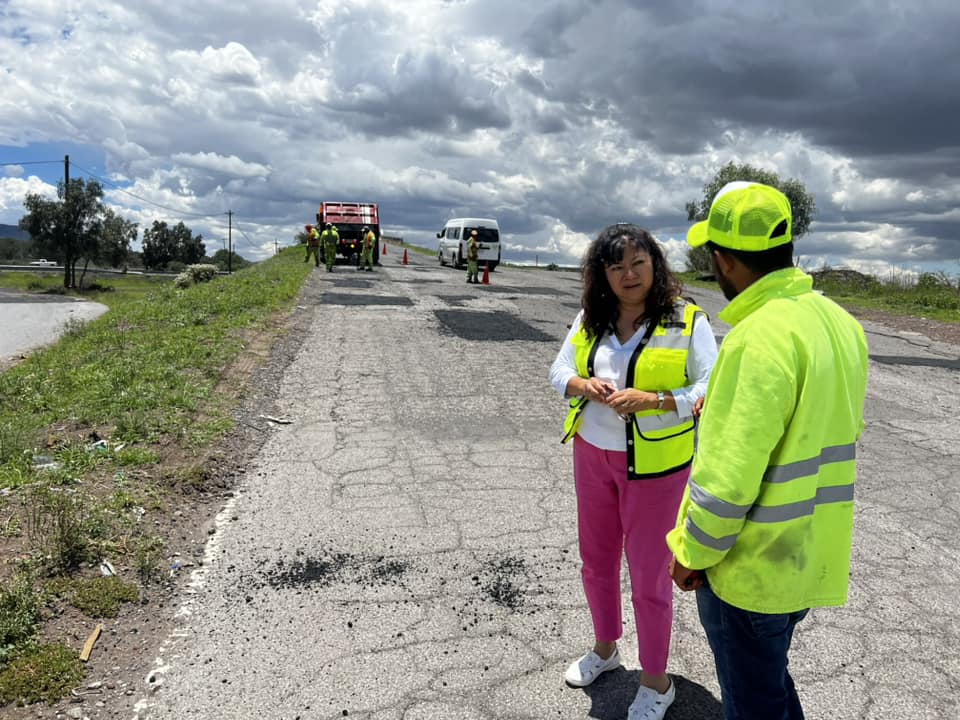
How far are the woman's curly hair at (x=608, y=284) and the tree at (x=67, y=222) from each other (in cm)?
6790

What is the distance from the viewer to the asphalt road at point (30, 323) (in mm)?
18622

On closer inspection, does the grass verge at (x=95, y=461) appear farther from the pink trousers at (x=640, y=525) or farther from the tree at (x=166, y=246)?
the tree at (x=166, y=246)

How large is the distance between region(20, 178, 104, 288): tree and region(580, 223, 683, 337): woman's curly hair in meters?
67.9

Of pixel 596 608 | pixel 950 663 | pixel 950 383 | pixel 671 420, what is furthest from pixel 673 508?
pixel 950 383

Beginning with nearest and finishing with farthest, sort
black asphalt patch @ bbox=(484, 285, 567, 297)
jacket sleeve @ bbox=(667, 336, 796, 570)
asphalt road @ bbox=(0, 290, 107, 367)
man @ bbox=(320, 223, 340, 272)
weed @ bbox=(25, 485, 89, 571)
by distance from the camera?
1. jacket sleeve @ bbox=(667, 336, 796, 570)
2. weed @ bbox=(25, 485, 89, 571)
3. asphalt road @ bbox=(0, 290, 107, 367)
4. black asphalt patch @ bbox=(484, 285, 567, 297)
5. man @ bbox=(320, 223, 340, 272)

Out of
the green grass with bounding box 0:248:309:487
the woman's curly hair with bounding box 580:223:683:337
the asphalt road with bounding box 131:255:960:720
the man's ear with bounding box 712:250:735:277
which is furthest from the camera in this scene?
the green grass with bounding box 0:248:309:487

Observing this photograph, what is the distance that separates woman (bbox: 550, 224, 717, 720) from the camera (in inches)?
111

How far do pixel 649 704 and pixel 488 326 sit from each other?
10031 mm

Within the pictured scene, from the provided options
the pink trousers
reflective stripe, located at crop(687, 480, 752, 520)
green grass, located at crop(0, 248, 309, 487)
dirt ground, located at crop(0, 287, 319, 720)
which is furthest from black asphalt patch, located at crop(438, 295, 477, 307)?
reflective stripe, located at crop(687, 480, 752, 520)

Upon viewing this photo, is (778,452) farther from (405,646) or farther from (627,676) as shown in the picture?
(405,646)

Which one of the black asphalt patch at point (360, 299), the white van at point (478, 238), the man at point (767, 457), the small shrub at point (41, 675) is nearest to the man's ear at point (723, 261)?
the man at point (767, 457)

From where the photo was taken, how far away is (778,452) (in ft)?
6.38

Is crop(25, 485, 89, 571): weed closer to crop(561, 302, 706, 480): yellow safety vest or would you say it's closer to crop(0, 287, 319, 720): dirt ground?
crop(0, 287, 319, 720): dirt ground

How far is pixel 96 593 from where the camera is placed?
3701 mm
